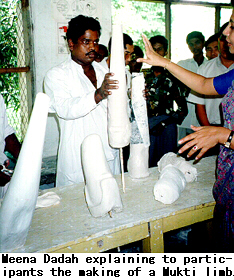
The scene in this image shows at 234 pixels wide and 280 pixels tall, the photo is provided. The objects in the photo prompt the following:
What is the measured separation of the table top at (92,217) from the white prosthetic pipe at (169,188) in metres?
0.04

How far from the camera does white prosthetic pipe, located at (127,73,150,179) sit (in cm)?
185

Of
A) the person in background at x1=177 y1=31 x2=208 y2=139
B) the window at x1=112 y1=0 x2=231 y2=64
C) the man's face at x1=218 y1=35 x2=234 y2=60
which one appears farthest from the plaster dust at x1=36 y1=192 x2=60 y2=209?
the window at x1=112 y1=0 x2=231 y2=64

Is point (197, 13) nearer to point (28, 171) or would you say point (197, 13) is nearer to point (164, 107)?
point (164, 107)

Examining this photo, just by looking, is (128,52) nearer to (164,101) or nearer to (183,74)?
(164,101)

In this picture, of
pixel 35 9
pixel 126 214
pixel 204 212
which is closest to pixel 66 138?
pixel 126 214

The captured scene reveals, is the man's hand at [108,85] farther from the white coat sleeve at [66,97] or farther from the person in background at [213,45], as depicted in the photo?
the person in background at [213,45]

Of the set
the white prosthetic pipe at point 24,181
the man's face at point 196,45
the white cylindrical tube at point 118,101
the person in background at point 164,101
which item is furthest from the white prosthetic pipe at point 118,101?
the man's face at point 196,45

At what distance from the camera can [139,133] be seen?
6.27ft

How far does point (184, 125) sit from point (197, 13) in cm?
271

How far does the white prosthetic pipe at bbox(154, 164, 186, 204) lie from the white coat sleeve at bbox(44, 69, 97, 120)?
724 mm

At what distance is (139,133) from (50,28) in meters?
2.34

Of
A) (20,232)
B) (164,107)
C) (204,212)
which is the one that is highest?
(164,107)

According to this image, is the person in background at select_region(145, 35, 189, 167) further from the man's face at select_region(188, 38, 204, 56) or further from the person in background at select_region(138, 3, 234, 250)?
the man's face at select_region(188, 38, 204, 56)

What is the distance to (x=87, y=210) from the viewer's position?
1.55 meters
